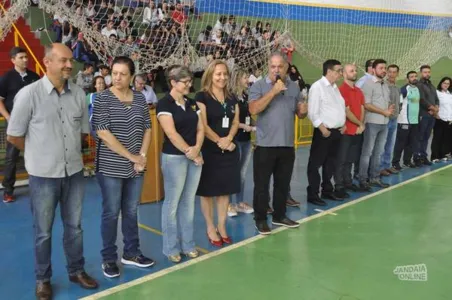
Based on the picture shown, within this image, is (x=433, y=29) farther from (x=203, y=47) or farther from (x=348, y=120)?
(x=348, y=120)

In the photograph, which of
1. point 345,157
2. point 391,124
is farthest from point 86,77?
point 391,124

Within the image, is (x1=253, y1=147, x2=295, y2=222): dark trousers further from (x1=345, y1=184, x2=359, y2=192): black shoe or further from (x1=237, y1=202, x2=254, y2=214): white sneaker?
(x1=345, y1=184, x2=359, y2=192): black shoe

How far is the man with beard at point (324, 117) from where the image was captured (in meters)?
5.21

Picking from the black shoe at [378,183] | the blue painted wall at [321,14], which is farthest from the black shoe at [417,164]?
the blue painted wall at [321,14]

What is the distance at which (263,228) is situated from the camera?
4.40 m

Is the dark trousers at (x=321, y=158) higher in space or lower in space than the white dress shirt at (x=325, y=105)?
lower

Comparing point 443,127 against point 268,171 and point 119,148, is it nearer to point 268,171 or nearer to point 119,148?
point 268,171

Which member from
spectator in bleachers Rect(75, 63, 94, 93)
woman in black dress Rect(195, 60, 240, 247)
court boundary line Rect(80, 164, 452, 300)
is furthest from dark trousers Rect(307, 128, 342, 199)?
spectator in bleachers Rect(75, 63, 94, 93)

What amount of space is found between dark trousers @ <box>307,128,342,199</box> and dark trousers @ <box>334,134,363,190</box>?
0.24 ft

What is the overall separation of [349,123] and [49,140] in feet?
12.8

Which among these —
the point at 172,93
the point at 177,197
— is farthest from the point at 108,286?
the point at 172,93

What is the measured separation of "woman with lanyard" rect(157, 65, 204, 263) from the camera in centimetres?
348

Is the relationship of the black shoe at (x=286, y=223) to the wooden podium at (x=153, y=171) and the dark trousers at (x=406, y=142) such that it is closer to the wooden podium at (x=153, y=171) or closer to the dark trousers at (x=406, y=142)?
the wooden podium at (x=153, y=171)

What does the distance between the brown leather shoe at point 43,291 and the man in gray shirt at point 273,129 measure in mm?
2043
